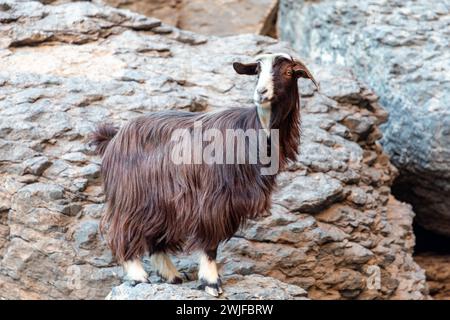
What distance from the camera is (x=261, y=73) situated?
4.79 meters

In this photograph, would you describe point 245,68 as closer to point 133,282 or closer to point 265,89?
point 265,89

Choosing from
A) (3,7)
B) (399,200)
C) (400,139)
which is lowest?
(399,200)

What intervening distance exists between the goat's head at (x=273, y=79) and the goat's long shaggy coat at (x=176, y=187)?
0.15 feet

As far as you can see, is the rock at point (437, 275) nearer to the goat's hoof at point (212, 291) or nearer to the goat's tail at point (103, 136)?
the goat's hoof at point (212, 291)

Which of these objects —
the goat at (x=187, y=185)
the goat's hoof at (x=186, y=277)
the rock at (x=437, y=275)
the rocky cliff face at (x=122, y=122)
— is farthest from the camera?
the rock at (x=437, y=275)

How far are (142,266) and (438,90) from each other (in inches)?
131

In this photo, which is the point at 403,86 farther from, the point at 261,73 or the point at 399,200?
the point at 261,73

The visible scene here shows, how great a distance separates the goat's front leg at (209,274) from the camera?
16.6 ft

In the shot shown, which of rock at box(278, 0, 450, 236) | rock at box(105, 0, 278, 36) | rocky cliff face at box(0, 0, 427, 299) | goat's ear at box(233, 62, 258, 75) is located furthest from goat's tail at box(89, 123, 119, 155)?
rock at box(105, 0, 278, 36)

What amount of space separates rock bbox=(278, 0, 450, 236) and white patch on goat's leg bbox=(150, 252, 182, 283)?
2.44m

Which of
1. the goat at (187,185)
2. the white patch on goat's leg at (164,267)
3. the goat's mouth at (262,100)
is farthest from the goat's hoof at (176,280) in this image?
the goat's mouth at (262,100)

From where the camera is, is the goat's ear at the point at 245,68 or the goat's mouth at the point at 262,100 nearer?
the goat's mouth at the point at 262,100

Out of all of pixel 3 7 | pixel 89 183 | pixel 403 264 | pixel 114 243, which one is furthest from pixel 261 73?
pixel 3 7
